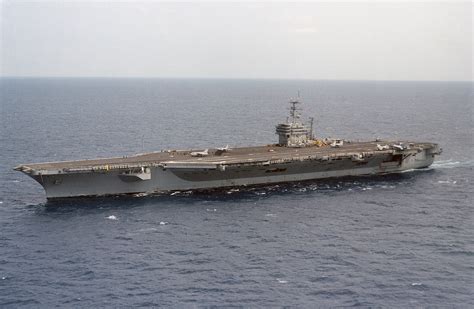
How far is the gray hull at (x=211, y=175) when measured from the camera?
1709 inches

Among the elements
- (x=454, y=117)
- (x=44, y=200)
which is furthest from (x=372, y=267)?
(x=454, y=117)

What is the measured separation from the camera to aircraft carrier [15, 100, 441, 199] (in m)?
43.5

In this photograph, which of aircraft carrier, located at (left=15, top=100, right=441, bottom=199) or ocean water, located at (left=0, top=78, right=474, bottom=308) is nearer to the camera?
ocean water, located at (left=0, top=78, right=474, bottom=308)

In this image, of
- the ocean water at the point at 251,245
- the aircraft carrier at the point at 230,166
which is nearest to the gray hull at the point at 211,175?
the aircraft carrier at the point at 230,166

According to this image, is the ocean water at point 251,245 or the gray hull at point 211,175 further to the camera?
the gray hull at point 211,175

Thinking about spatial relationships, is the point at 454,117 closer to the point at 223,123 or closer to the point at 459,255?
the point at 223,123

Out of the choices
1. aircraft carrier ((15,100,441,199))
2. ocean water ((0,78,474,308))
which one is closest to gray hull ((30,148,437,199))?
aircraft carrier ((15,100,441,199))

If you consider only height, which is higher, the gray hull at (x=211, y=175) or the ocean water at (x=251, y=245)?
the gray hull at (x=211, y=175)

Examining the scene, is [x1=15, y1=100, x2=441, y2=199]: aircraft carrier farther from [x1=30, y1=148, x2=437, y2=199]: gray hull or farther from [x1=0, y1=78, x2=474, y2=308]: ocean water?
[x1=0, y1=78, x2=474, y2=308]: ocean water

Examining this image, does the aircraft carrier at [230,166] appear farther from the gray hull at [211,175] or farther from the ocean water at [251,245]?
the ocean water at [251,245]

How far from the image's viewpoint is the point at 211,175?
46656 mm

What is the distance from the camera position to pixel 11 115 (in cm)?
10850

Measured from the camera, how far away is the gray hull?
142ft

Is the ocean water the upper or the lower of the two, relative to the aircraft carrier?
lower
